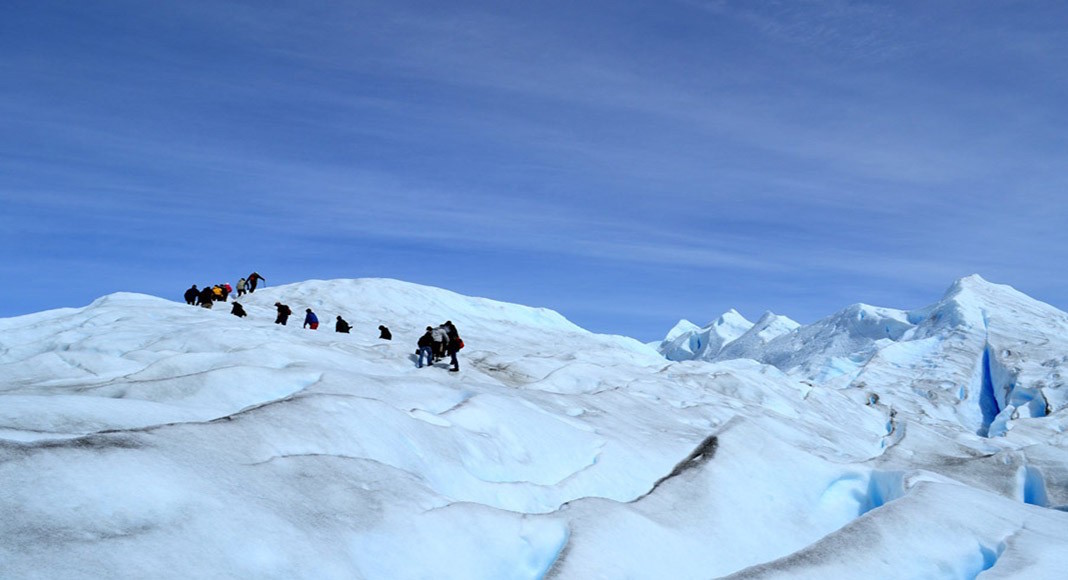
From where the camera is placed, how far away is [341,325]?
94.5 ft

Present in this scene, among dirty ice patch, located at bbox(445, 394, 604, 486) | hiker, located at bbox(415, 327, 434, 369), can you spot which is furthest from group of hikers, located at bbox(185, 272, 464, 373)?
dirty ice patch, located at bbox(445, 394, 604, 486)

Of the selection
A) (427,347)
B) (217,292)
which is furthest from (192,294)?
(427,347)

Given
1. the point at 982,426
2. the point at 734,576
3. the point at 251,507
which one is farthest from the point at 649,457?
the point at 982,426

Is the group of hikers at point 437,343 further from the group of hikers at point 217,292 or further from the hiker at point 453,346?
the group of hikers at point 217,292

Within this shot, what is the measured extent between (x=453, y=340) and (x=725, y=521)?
1164 centimetres

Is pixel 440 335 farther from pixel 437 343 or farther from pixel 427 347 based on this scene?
pixel 427 347

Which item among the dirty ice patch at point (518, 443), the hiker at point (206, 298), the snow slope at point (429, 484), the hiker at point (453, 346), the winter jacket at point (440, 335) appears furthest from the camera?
the hiker at point (206, 298)

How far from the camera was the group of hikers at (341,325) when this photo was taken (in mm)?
19906

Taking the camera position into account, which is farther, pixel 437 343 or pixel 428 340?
pixel 437 343

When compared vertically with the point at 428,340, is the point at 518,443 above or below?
above

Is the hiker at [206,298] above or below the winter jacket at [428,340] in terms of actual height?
below

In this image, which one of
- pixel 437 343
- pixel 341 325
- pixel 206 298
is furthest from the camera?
pixel 206 298

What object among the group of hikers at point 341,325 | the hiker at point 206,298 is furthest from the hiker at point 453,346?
the hiker at point 206,298

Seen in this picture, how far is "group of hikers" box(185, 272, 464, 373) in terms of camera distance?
784 inches
